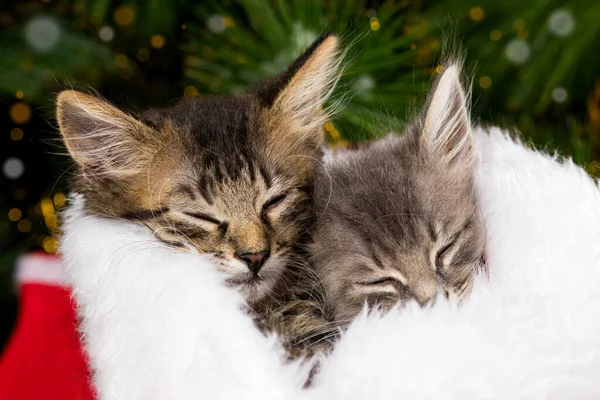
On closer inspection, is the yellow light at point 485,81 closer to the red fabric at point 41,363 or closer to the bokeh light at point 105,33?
the bokeh light at point 105,33

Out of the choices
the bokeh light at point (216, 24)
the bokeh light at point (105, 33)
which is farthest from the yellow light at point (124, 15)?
the bokeh light at point (216, 24)

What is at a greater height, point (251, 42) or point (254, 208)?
point (251, 42)

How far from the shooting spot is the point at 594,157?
1.20m

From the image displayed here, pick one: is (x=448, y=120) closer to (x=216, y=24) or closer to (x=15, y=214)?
(x=216, y=24)

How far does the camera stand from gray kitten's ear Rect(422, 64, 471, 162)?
80 centimetres

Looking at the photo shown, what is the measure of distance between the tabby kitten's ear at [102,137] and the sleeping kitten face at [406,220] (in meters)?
0.24

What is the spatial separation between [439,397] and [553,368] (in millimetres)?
105

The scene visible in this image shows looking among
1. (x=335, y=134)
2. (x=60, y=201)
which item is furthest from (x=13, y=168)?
(x=335, y=134)

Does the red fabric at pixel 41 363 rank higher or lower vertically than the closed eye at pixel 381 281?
lower

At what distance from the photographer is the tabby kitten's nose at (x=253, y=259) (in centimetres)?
74

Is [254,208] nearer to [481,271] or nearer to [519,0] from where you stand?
[481,271]

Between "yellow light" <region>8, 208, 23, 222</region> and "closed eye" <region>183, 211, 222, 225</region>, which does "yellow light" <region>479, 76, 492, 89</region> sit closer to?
"closed eye" <region>183, 211, 222, 225</region>

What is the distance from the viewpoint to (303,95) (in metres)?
0.88

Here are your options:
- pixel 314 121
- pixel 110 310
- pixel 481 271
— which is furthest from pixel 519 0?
pixel 110 310
